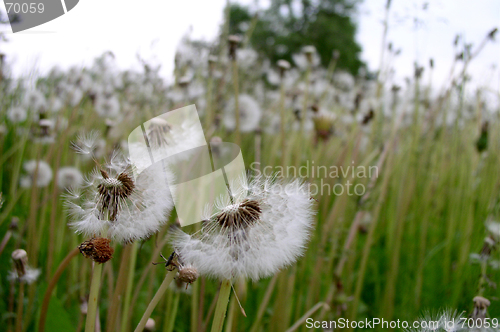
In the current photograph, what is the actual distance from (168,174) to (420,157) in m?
1.46

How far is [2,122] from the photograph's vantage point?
4.70ft

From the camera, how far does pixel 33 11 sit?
3.15 ft

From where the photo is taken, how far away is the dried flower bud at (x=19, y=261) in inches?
25.3

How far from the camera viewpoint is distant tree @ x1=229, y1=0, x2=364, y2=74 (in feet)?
52.4

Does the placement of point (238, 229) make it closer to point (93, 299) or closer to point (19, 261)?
point (93, 299)

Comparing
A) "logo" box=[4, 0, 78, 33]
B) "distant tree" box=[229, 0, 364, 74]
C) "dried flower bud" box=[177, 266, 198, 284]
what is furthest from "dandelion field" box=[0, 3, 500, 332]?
"distant tree" box=[229, 0, 364, 74]

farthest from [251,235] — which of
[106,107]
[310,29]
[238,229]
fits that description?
[310,29]

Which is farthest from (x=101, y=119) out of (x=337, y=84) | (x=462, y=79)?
(x=337, y=84)

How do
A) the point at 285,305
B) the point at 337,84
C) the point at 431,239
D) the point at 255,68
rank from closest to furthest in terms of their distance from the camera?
the point at 285,305, the point at 431,239, the point at 255,68, the point at 337,84

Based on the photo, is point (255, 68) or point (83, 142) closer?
point (83, 142)

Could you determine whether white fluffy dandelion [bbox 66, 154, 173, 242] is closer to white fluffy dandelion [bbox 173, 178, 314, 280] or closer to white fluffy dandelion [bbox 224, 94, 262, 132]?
white fluffy dandelion [bbox 173, 178, 314, 280]

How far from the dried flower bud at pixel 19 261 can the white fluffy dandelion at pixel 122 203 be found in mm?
206

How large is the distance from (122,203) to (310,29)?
17942mm

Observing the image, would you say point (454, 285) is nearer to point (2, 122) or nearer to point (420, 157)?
point (420, 157)
